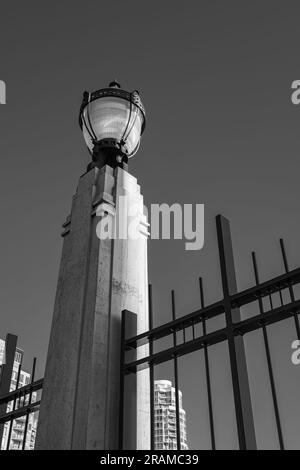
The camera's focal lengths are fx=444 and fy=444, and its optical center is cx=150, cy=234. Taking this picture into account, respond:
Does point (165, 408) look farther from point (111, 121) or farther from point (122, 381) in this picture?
point (111, 121)

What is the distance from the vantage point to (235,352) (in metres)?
2.88

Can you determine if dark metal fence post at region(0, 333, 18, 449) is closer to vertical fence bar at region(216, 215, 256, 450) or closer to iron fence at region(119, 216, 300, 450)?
iron fence at region(119, 216, 300, 450)

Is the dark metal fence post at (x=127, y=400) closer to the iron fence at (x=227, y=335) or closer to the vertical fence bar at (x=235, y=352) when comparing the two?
the iron fence at (x=227, y=335)

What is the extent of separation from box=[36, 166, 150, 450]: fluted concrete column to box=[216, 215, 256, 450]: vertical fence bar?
3.82ft

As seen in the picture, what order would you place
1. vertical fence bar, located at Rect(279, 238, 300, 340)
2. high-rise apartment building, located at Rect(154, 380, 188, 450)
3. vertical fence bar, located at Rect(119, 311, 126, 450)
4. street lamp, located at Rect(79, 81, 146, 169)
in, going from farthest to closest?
street lamp, located at Rect(79, 81, 146, 169), high-rise apartment building, located at Rect(154, 380, 188, 450), vertical fence bar, located at Rect(119, 311, 126, 450), vertical fence bar, located at Rect(279, 238, 300, 340)

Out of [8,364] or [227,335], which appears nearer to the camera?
[227,335]

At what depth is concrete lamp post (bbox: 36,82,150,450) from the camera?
3419 mm

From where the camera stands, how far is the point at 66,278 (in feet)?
14.2

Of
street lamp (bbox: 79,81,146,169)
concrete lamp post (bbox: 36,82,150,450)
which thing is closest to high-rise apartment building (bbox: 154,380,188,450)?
concrete lamp post (bbox: 36,82,150,450)

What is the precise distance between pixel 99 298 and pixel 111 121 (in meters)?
2.38

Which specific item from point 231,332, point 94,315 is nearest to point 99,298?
point 94,315

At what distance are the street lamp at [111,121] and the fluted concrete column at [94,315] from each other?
1.47 ft

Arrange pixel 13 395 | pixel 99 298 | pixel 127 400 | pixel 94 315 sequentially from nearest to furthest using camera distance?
pixel 127 400 → pixel 94 315 → pixel 99 298 → pixel 13 395
